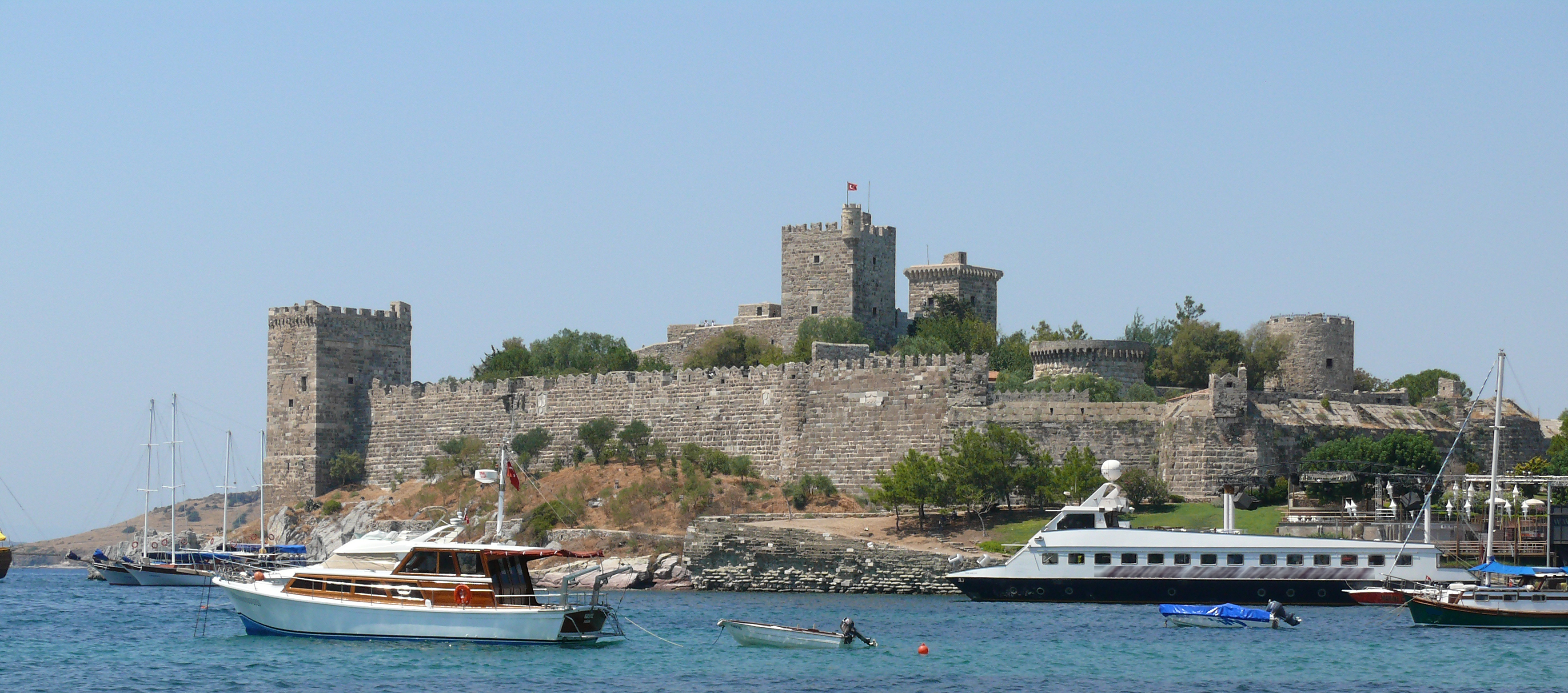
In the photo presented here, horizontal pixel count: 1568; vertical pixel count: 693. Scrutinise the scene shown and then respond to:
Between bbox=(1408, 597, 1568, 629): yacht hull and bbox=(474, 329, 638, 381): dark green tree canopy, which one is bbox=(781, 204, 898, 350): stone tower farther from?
bbox=(1408, 597, 1568, 629): yacht hull

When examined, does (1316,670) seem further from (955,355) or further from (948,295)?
(948,295)

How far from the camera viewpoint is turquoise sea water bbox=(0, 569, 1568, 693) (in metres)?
30.6

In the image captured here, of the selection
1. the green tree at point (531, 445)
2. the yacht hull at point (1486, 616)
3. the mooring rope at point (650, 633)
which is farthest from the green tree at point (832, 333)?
the yacht hull at point (1486, 616)

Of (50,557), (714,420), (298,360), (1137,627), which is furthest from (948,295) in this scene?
(50,557)

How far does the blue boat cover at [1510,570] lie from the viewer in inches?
1491

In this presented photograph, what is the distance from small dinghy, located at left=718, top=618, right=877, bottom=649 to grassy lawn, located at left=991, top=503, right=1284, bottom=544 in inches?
497

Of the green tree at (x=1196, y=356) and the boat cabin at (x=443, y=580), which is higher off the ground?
the green tree at (x=1196, y=356)

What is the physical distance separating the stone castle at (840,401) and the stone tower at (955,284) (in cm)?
8

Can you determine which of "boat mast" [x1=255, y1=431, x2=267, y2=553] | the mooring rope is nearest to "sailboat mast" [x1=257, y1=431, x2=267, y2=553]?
"boat mast" [x1=255, y1=431, x2=267, y2=553]

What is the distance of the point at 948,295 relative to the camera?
74062mm

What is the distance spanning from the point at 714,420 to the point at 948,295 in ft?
56.3

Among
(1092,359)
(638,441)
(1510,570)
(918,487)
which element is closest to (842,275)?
(1092,359)

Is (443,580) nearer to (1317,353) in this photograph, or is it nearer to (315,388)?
(315,388)

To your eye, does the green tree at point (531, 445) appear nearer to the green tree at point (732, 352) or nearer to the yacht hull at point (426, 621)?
the green tree at point (732, 352)
